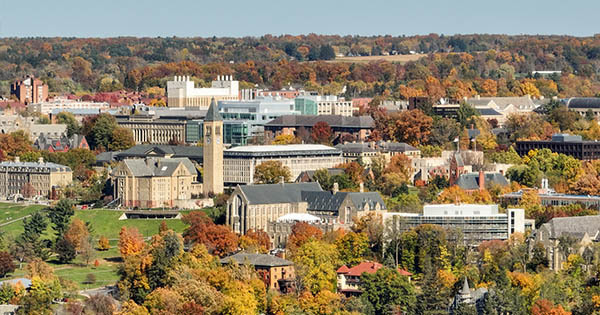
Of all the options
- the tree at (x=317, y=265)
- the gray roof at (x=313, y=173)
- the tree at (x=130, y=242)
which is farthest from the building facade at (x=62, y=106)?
the tree at (x=317, y=265)

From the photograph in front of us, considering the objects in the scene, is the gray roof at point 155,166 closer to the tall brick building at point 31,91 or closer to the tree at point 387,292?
the tree at point 387,292

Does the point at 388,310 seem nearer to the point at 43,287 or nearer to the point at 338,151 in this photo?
the point at 43,287

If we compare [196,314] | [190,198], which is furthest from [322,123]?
[196,314]

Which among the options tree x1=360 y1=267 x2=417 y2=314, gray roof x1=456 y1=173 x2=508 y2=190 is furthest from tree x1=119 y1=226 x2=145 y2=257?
gray roof x1=456 y1=173 x2=508 y2=190

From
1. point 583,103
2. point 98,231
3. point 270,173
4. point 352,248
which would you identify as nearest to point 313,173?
point 270,173

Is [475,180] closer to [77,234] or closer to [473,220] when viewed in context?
[473,220]

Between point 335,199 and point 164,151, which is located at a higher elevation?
Answer: point 164,151

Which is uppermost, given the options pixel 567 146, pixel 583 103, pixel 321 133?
pixel 583 103
